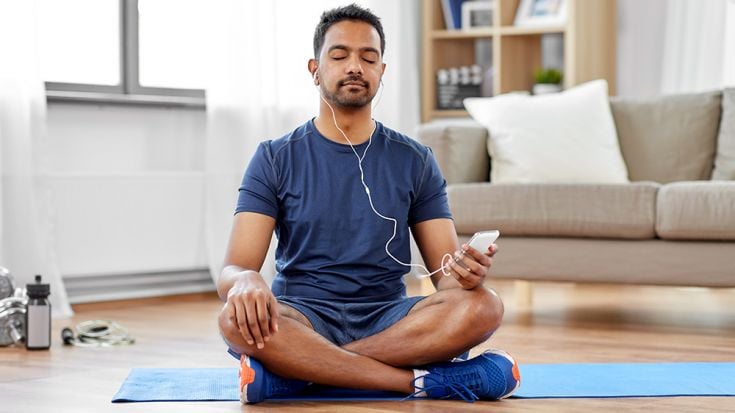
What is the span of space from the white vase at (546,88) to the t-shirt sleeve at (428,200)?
8.55ft

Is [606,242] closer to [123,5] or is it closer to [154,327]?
[154,327]

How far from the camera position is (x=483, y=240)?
6.76 ft

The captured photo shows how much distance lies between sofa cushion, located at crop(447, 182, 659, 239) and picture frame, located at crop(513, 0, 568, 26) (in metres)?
1.57

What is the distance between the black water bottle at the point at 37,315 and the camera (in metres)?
3.11

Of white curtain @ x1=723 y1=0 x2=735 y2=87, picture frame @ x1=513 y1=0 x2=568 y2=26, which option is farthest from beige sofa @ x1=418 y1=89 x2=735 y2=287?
picture frame @ x1=513 y1=0 x2=568 y2=26

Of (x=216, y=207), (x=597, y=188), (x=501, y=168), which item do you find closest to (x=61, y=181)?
(x=216, y=207)

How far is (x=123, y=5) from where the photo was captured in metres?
4.32

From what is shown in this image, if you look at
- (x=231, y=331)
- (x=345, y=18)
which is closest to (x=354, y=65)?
(x=345, y=18)

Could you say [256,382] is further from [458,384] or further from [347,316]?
[458,384]

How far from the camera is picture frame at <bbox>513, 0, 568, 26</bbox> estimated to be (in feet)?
16.3

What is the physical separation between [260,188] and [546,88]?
285 centimetres

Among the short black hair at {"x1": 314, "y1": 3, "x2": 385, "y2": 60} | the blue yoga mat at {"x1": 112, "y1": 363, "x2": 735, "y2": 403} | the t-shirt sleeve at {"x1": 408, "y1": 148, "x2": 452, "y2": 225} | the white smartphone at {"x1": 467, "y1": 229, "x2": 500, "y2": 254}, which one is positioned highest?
the short black hair at {"x1": 314, "y1": 3, "x2": 385, "y2": 60}

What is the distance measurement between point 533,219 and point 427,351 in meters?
1.35

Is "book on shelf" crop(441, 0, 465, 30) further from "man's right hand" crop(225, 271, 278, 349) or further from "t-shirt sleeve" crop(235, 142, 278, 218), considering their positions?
"man's right hand" crop(225, 271, 278, 349)
